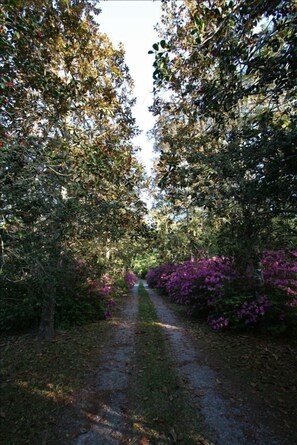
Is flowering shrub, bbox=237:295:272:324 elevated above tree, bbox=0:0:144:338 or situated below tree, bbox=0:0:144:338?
below

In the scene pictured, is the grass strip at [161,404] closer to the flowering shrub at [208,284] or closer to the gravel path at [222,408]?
the gravel path at [222,408]

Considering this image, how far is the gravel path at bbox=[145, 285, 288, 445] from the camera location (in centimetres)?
329

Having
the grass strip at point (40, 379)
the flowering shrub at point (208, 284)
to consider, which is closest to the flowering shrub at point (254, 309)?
the flowering shrub at point (208, 284)

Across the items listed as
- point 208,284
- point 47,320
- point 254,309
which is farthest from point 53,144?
point 208,284

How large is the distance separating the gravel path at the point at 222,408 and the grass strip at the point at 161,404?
0.21m

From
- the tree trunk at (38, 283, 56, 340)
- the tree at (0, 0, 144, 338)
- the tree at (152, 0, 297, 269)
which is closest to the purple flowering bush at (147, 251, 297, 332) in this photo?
the tree at (152, 0, 297, 269)

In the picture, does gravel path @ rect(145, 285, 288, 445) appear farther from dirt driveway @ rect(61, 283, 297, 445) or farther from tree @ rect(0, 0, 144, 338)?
tree @ rect(0, 0, 144, 338)

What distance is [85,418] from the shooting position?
12.4ft

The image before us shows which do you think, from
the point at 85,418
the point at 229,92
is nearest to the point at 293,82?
the point at 229,92

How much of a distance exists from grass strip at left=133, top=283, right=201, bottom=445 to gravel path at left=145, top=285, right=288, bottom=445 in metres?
0.21

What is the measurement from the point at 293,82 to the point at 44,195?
13.0ft

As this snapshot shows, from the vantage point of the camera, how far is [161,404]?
408 cm

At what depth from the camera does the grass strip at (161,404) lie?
3.38 meters

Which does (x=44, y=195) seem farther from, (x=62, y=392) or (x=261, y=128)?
(x=261, y=128)
